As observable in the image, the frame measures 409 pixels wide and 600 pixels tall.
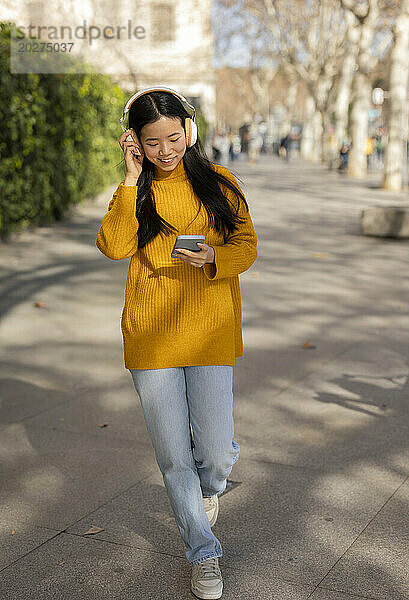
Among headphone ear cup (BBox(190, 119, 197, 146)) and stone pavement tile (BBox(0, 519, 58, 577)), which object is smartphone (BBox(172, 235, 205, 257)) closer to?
headphone ear cup (BBox(190, 119, 197, 146))

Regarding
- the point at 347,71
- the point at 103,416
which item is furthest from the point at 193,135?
the point at 347,71

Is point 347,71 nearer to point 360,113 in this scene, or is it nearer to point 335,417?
point 360,113

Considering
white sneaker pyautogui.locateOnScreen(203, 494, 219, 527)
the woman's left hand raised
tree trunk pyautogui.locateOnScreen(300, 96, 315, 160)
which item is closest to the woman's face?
the woman's left hand raised

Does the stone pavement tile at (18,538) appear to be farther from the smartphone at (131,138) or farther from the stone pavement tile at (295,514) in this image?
the smartphone at (131,138)

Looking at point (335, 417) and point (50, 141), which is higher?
point (50, 141)

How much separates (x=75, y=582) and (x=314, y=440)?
6.30 feet

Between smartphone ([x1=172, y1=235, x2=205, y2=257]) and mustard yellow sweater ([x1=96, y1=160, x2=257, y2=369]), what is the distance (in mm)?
134

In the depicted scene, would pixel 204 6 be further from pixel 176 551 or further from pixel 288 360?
pixel 176 551

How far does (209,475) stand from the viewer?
3248 mm

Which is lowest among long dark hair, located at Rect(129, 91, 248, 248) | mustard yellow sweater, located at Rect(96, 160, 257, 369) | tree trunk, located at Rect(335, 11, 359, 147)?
mustard yellow sweater, located at Rect(96, 160, 257, 369)

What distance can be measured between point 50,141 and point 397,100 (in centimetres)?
1220

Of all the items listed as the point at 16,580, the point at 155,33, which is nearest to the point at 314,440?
the point at 16,580

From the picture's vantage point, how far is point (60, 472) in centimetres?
436

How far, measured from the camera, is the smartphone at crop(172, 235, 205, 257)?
287 cm
